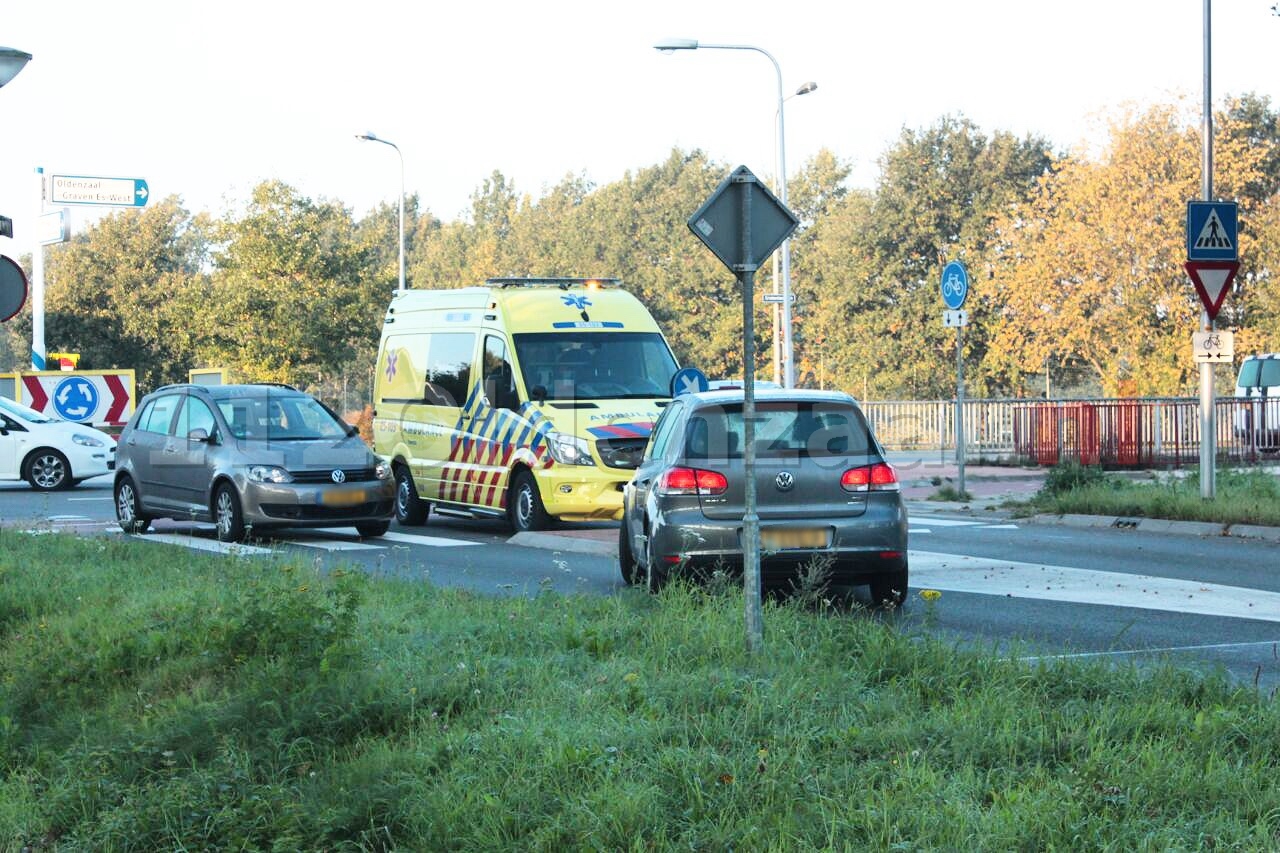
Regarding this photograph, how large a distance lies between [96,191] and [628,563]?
22729 mm

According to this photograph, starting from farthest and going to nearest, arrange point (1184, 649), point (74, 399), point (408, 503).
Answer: point (74, 399) → point (408, 503) → point (1184, 649)

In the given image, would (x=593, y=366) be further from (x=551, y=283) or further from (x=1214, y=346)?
(x=1214, y=346)

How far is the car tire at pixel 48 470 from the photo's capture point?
26.4 metres

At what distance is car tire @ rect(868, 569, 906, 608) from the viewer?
10.6 metres

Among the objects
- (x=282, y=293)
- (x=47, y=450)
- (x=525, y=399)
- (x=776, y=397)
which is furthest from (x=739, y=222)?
(x=282, y=293)

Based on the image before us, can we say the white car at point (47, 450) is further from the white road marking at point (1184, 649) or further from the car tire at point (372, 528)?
the white road marking at point (1184, 649)

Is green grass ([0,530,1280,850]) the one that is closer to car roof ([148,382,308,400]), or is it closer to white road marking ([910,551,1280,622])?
white road marking ([910,551,1280,622])

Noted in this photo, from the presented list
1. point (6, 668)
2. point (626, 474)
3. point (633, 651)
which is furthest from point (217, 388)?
point (633, 651)

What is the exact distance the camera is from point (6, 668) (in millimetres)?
8367

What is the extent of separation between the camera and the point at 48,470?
2653 cm

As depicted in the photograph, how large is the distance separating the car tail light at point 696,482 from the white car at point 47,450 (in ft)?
62.5

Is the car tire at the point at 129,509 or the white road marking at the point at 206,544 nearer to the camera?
the white road marking at the point at 206,544

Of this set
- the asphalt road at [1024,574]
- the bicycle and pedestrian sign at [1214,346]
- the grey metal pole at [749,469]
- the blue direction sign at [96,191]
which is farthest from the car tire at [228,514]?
the blue direction sign at [96,191]

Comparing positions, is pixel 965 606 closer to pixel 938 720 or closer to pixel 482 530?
pixel 938 720
